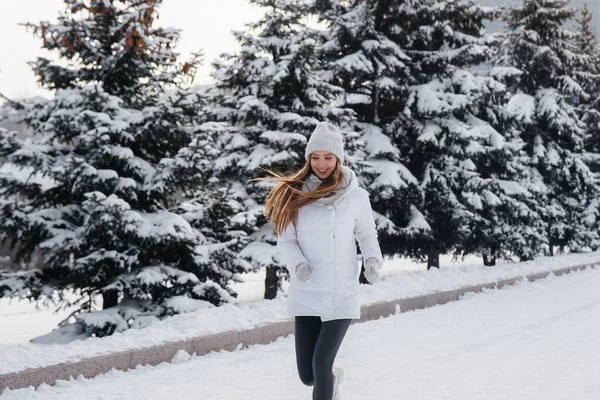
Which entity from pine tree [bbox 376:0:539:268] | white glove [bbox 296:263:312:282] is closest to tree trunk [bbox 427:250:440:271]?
pine tree [bbox 376:0:539:268]

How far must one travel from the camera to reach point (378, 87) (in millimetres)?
17391

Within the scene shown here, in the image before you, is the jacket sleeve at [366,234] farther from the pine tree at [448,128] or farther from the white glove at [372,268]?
the pine tree at [448,128]

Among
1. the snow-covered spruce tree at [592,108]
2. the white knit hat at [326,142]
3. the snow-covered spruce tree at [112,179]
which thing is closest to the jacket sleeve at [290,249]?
the white knit hat at [326,142]

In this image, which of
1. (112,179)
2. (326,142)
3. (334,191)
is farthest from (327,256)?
(112,179)

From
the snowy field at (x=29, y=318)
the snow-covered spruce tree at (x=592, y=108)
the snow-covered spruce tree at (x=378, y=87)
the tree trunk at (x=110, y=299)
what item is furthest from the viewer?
the snow-covered spruce tree at (x=592, y=108)

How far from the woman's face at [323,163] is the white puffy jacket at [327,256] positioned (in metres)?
0.18

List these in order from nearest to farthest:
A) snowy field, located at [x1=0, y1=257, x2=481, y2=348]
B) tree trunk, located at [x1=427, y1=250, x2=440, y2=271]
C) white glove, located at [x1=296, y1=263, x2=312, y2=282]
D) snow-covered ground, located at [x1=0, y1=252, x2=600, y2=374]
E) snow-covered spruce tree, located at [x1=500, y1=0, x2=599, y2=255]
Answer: white glove, located at [x1=296, y1=263, x2=312, y2=282] → snow-covered ground, located at [x1=0, y1=252, x2=600, y2=374] → snowy field, located at [x1=0, y1=257, x2=481, y2=348] → tree trunk, located at [x1=427, y1=250, x2=440, y2=271] → snow-covered spruce tree, located at [x1=500, y1=0, x2=599, y2=255]

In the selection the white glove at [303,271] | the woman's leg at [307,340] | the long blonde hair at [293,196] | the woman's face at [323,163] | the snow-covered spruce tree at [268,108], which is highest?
the snow-covered spruce tree at [268,108]

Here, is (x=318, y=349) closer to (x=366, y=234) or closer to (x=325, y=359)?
(x=325, y=359)

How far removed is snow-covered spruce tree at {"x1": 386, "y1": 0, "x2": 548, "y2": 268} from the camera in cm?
1795

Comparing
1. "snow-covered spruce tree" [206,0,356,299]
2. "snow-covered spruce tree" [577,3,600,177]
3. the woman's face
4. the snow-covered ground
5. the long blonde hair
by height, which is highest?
"snow-covered spruce tree" [577,3,600,177]

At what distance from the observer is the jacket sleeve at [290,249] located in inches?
156

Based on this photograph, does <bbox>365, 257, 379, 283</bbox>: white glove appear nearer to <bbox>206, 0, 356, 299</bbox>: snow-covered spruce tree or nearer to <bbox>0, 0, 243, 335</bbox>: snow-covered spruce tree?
<bbox>0, 0, 243, 335</bbox>: snow-covered spruce tree

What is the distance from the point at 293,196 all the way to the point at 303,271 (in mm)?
490
